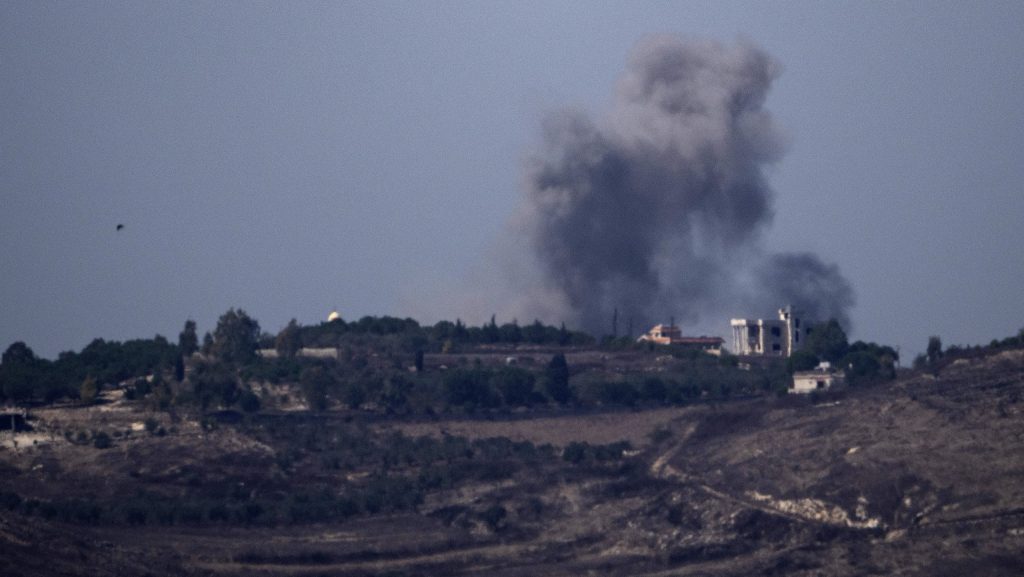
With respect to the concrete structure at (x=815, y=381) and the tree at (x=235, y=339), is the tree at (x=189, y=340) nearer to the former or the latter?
the tree at (x=235, y=339)

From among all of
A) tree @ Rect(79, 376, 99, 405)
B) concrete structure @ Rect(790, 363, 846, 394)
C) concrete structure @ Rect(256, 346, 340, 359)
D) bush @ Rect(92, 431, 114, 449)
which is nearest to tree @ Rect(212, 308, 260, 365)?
concrete structure @ Rect(256, 346, 340, 359)

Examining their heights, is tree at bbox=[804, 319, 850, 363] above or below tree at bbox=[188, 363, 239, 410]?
above

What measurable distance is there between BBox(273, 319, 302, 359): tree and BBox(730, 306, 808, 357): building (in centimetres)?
3088

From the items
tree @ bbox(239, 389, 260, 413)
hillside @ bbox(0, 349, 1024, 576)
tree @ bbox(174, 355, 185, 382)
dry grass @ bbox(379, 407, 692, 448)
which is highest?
tree @ bbox(174, 355, 185, 382)

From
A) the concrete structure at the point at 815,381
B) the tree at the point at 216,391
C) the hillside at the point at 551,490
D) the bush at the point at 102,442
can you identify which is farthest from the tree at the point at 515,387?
the bush at the point at 102,442

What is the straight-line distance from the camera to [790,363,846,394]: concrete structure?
8050cm

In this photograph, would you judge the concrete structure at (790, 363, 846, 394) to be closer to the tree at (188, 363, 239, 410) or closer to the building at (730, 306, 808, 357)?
the building at (730, 306, 808, 357)

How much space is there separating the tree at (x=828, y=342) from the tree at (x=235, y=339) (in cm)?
3334

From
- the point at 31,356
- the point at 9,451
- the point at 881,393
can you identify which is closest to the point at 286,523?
the point at 9,451

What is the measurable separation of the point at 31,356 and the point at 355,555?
47045mm

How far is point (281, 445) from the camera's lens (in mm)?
70500

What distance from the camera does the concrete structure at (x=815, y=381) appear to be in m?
80.5

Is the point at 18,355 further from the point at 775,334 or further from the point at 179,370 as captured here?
the point at 775,334

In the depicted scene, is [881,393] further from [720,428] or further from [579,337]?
[579,337]
